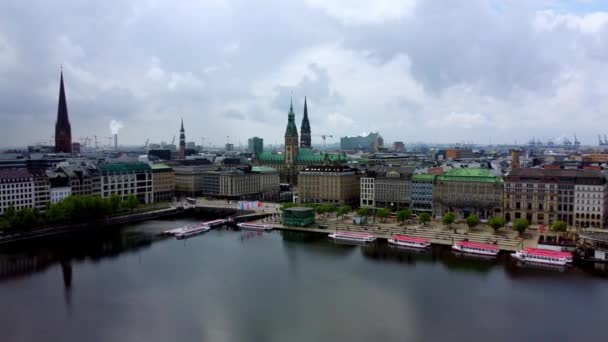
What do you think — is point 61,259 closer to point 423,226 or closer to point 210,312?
point 210,312

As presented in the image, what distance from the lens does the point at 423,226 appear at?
6506 cm

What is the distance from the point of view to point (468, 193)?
7012 cm

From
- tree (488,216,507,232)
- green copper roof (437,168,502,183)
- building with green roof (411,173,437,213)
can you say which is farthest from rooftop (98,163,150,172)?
tree (488,216,507,232)

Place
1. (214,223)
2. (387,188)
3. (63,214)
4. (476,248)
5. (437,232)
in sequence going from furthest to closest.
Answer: (387,188) → (214,223) → (63,214) → (437,232) → (476,248)

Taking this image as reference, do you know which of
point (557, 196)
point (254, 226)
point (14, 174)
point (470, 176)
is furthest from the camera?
point (470, 176)

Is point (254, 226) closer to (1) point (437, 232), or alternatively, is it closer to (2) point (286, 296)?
(1) point (437, 232)

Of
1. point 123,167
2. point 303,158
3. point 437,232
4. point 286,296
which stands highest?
point 303,158

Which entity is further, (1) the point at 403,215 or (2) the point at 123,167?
(2) the point at 123,167

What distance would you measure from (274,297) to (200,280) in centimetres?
784

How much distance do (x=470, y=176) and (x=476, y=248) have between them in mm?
20388

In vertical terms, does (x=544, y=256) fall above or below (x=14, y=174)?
below

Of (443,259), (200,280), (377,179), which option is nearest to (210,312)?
(200,280)

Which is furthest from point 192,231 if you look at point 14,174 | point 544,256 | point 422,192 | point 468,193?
point 544,256

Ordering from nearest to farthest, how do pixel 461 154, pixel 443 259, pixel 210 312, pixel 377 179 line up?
pixel 210 312
pixel 443 259
pixel 377 179
pixel 461 154
